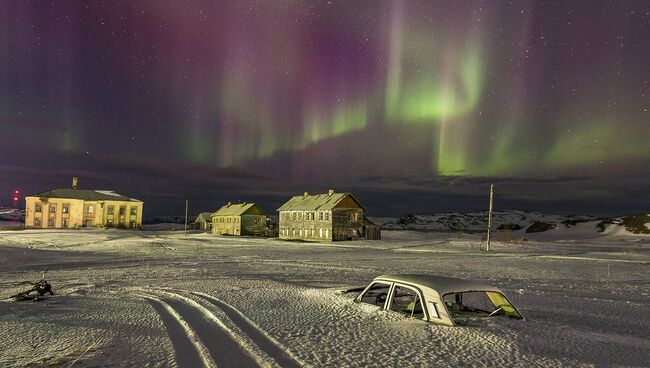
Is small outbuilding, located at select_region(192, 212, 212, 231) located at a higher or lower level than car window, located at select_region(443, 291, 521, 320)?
lower

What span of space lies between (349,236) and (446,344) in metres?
59.8

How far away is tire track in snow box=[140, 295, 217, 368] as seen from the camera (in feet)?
25.7

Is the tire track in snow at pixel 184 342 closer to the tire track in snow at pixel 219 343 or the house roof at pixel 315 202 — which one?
the tire track in snow at pixel 219 343

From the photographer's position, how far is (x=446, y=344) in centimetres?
888

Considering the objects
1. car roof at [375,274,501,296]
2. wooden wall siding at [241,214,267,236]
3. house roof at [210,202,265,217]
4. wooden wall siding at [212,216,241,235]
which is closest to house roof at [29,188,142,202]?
wooden wall siding at [212,216,241,235]

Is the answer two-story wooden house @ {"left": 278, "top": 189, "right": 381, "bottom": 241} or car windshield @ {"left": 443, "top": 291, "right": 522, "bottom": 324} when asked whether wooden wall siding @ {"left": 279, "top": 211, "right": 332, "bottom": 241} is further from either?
car windshield @ {"left": 443, "top": 291, "right": 522, "bottom": 324}

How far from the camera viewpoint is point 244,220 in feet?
286

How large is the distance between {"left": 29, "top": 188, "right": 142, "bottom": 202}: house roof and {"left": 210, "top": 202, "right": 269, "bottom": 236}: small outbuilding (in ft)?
73.3

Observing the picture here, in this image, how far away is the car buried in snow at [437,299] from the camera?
9895mm

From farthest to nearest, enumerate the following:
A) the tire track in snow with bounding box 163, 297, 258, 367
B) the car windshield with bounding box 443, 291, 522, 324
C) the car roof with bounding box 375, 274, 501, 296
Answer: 1. the car windshield with bounding box 443, 291, 522, 324
2. the car roof with bounding box 375, 274, 501, 296
3. the tire track in snow with bounding box 163, 297, 258, 367

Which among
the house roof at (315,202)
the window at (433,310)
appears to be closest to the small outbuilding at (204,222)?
the house roof at (315,202)

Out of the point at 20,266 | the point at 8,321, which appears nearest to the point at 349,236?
the point at 20,266

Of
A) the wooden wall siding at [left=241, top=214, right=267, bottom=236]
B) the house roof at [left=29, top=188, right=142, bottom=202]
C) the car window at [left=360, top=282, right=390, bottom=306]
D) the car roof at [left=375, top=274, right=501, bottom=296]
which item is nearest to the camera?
the car roof at [left=375, top=274, right=501, bottom=296]

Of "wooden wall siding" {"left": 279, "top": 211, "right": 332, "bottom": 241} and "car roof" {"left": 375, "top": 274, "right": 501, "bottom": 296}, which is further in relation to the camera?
"wooden wall siding" {"left": 279, "top": 211, "right": 332, "bottom": 241}
